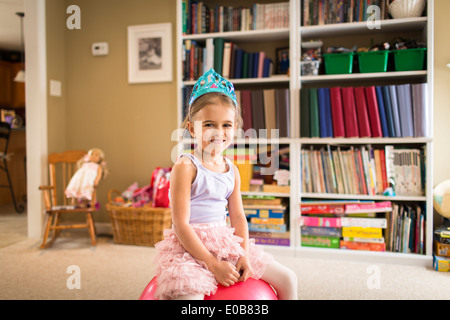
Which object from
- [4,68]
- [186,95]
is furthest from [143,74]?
[4,68]

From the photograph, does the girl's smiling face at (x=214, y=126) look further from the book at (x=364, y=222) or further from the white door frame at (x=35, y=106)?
the white door frame at (x=35, y=106)

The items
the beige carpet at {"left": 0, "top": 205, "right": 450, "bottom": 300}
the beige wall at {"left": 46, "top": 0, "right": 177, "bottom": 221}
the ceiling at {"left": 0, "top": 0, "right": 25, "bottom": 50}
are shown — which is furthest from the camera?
the ceiling at {"left": 0, "top": 0, "right": 25, "bottom": 50}

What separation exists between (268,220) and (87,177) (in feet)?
4.49

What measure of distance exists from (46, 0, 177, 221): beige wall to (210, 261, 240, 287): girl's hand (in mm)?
2133

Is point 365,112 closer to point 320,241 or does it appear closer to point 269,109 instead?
point 269,109

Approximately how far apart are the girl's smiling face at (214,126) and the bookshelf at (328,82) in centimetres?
147

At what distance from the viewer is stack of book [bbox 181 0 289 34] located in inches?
101

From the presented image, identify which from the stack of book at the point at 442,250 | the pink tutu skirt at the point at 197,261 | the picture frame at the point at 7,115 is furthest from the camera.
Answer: the picture frame at the point at 7,115

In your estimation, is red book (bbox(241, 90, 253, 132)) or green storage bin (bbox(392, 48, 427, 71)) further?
red book (bbox(241, 90, 253, 132))

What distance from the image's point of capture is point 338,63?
2445mm

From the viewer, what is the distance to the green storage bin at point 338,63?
242cm

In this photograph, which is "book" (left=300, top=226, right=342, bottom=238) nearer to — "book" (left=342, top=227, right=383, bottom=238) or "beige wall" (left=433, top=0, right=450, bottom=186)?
"book" (left=342, top=227, right=383, bottom=238)

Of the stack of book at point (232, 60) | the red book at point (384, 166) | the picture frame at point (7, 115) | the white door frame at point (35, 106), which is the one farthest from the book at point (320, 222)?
the picture frame at point (7, 115)

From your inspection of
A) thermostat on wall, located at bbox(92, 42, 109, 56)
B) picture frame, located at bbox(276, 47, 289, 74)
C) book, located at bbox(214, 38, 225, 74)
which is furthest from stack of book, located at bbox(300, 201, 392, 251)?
thermostat on wall, located at bbox(92, 42, 109, 56)
